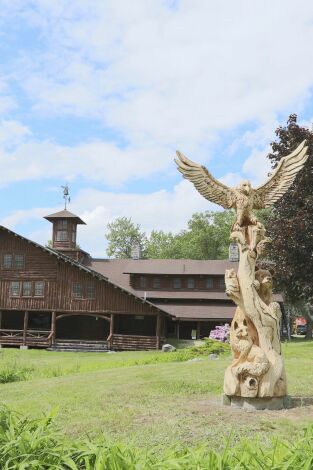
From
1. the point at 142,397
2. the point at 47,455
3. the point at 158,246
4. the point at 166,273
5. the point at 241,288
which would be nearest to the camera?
the point at 47,455

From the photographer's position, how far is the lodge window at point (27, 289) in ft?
120

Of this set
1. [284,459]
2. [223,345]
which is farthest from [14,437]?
[223,345]

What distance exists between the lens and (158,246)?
2884 inches

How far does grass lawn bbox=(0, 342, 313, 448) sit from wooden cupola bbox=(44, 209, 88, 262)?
27549mm

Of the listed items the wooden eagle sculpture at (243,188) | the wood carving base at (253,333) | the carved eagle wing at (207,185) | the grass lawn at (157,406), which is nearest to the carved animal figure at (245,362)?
the wood carving base at (253,333)

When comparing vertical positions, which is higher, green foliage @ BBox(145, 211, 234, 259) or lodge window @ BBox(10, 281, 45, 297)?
green foliage @ BBox(145, 211, 234, 259)

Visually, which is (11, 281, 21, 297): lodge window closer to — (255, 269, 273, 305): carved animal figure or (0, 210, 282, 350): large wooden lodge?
(0, 210, 282, 350): large wooden lodge

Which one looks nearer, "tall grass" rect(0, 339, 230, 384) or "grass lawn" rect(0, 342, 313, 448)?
"grass lawn" rect(0, 342, 313, 448)

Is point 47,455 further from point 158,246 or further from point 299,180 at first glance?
point 158,246

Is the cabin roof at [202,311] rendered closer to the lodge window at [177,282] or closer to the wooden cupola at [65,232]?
the lodge window at [177,282]

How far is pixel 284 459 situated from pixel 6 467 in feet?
7.54

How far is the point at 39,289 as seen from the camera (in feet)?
119

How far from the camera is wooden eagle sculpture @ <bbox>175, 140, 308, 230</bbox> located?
10328mm

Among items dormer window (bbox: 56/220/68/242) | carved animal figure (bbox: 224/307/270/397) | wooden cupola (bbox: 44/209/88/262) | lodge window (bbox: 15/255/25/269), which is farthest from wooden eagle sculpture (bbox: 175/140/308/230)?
dormer window (bbox: 56/220/68/242)
